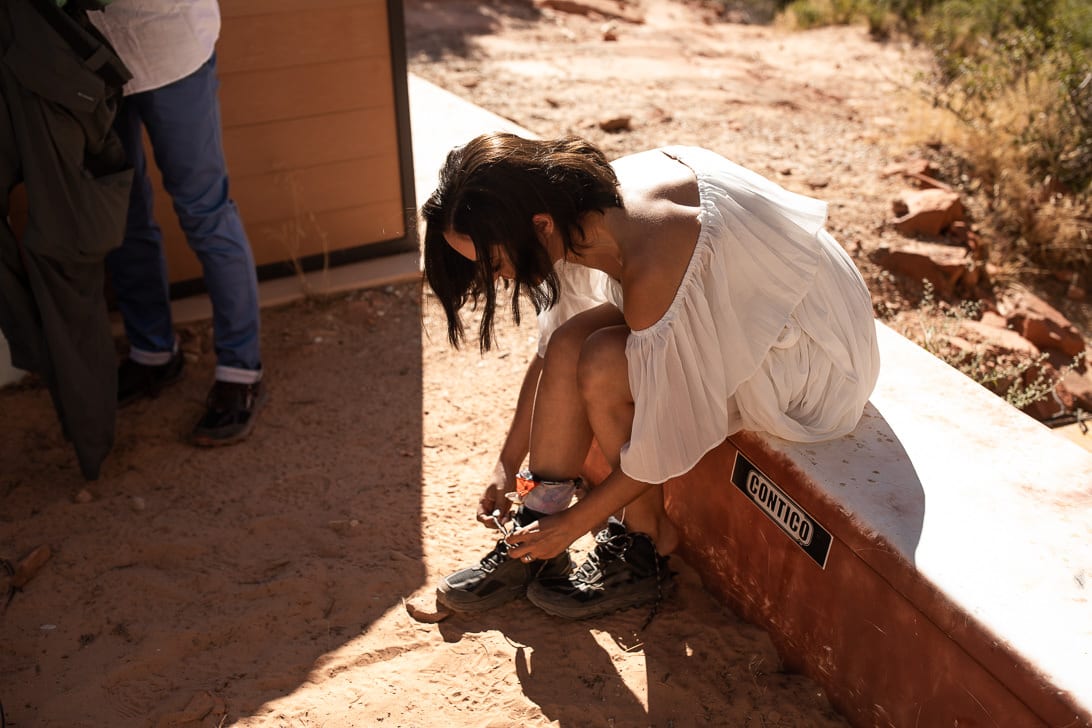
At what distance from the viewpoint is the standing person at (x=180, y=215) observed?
2.63 meters

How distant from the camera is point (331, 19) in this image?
137 inches

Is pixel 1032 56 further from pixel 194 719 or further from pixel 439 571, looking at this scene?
pixel 194 719

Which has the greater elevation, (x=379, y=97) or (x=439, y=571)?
(x=379, y=97)

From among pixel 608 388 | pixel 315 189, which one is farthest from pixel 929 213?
pixel 608 388

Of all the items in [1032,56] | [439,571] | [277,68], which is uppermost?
[277,68]

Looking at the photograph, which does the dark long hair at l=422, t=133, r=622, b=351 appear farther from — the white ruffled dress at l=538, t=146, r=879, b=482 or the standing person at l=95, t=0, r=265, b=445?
the standing person at l=95, t=0, r=265, b=445

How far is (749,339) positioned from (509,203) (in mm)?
596

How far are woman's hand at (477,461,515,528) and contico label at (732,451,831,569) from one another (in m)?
0.55

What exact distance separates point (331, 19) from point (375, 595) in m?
→ 2.13

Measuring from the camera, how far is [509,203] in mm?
1903

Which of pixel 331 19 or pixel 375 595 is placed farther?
pixel 331 19

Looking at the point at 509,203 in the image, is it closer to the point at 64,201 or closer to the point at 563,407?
the point at 563,407

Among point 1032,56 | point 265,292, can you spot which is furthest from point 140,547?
point 1032,56

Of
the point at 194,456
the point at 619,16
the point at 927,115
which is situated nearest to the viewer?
the point at 194,456
